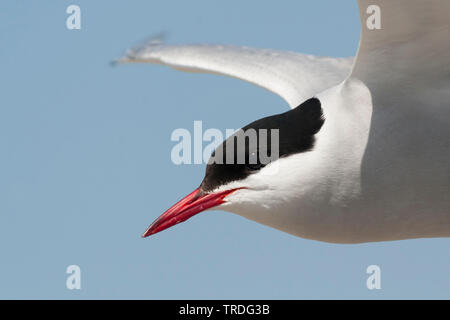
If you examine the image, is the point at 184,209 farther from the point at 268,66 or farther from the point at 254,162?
the point at 268,66

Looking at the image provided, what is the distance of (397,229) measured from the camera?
420 centimetres

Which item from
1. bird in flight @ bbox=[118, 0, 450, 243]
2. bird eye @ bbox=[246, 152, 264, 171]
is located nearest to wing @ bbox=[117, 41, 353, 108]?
bird in flight @ bbox=[118, 0, 450, 243]

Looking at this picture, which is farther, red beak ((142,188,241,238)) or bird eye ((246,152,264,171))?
red beak ((142,188,241,238))

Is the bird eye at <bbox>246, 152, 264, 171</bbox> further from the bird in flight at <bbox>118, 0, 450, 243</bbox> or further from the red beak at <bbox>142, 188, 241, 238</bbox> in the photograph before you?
the red beak at <bbox>142, 188, 241, 238</bbox>

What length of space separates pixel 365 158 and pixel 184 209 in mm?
1069

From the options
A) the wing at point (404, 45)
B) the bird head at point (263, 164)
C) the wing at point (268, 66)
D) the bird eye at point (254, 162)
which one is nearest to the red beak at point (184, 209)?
the bird head at point (263, 164)

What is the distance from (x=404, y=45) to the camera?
3971mm

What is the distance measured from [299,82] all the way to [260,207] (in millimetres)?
2113

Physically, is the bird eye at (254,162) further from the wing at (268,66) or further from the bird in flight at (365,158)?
the wing at (268,66)

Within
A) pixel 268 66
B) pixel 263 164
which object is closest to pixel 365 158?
pixel 263 164

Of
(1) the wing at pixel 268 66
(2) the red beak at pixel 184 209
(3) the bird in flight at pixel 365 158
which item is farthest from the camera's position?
(1) the wing at pixel 268 66

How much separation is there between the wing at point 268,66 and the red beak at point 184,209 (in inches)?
60.8

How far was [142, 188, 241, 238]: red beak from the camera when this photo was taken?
4.22 m

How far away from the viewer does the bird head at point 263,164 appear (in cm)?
401
